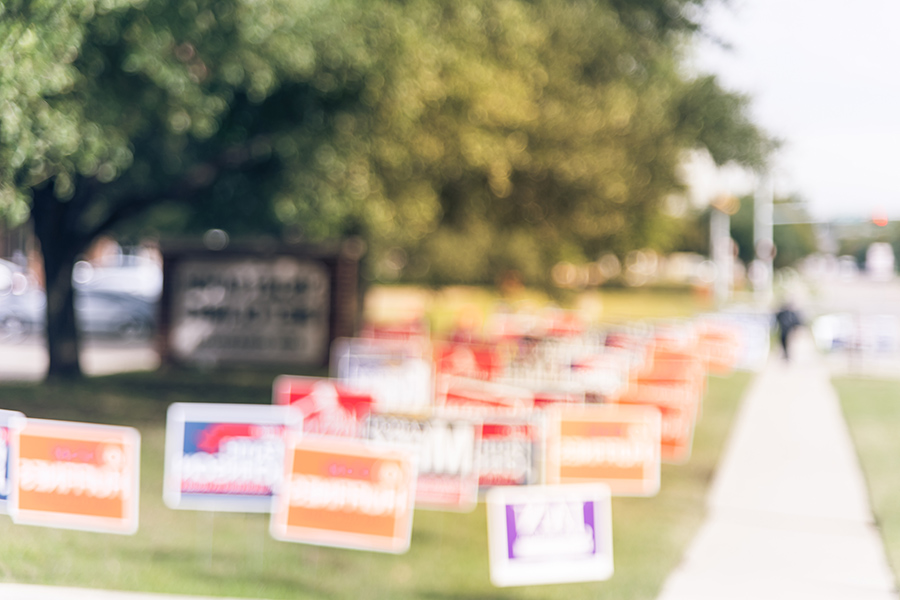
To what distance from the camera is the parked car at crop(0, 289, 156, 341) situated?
79.5ft

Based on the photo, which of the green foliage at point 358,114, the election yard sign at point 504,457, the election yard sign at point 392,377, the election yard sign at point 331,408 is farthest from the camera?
the election yard sign at point 392,377

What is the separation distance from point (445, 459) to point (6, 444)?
104 inches

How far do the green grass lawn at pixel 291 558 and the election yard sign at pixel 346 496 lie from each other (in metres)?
0.57

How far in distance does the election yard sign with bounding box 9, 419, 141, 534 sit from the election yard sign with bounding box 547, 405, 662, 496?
9.16ft

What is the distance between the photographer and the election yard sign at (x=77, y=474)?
230 inches

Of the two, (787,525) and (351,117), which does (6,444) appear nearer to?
(787,525)

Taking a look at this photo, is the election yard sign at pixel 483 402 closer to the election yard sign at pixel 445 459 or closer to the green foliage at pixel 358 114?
the election yard sign at pixel 445 459

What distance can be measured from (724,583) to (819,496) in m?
3.23

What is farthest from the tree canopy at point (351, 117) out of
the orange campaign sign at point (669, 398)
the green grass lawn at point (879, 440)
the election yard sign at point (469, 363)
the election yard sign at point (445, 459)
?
the green grass lawn at point (879, 440)

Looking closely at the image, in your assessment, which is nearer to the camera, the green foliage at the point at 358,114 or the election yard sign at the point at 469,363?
the green foliage at the point at 358,114

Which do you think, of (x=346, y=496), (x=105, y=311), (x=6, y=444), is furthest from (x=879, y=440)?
(x=105, y=311)

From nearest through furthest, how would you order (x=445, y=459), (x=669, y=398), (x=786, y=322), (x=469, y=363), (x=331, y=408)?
(x=445, y=459) → (x=331, y=408) → (x=669, y=398) → (x=469, y=363) → (x=786, y=322)

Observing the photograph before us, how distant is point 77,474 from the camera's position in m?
5.89

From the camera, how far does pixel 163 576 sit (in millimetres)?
6312
